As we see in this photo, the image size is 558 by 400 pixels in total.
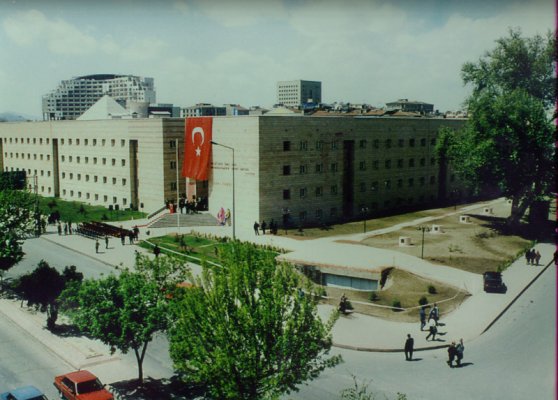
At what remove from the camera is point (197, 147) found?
192 ft

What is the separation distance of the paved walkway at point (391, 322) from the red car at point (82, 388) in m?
→ 3.24

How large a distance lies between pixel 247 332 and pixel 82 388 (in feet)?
26.5

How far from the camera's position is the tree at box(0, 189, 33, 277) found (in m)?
33.4

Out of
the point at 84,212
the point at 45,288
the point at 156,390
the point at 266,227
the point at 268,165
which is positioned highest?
the point at 268,165

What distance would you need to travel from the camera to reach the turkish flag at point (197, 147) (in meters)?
57.5

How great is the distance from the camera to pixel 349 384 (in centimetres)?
2302

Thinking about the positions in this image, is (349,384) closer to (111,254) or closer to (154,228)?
(111,254)

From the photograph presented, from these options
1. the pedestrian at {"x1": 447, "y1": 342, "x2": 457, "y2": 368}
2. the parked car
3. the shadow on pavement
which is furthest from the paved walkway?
the parked car

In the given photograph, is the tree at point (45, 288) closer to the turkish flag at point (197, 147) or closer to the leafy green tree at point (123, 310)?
the leafy green tree at point (123, 310)

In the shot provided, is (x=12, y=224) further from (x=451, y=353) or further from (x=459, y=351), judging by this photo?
(x=459, y=351)

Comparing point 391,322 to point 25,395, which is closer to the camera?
point 25,395

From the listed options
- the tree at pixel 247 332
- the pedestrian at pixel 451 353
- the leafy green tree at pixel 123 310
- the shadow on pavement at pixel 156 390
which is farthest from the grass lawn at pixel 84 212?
the tree at pixel 247 332

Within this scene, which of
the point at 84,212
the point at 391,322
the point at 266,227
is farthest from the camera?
the point at 84,212

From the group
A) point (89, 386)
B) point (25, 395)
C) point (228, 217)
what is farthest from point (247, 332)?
point (228, 217)
